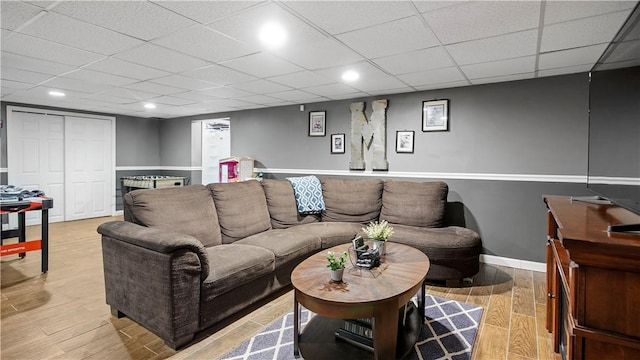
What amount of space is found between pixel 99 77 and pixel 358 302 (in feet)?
12.8

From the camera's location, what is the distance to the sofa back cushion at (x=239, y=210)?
3.14 meters

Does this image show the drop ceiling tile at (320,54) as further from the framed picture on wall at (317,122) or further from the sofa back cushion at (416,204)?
the framed picture on wall at (317,122)

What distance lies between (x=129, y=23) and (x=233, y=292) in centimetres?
209

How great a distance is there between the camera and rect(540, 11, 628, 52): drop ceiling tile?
211cm

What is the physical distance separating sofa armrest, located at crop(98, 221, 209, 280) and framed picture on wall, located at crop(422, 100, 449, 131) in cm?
330

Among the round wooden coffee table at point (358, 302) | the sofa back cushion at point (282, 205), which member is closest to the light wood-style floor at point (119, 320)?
the round wooden coffee table at point (358, 302)

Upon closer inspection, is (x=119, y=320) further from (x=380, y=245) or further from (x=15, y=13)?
(x=15, y=13)

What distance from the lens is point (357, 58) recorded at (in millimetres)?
2949

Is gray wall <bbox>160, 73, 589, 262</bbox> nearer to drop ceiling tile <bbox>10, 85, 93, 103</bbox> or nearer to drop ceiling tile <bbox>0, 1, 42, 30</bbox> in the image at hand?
drop ceiling tile <bbox>0, 1, 42, 30</bbox>

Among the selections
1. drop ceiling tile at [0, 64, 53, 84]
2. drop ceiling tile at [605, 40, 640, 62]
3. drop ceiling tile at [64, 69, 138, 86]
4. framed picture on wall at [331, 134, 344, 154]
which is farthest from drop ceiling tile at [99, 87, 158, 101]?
drop ceiling tile at [605, 40, 640, 62]

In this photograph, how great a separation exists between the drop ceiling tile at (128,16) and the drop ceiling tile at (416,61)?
5.78 feet

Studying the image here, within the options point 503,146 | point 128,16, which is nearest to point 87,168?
point 128,16

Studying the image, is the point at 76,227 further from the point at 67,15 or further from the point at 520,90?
the point at 520,90

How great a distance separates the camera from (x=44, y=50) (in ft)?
9.07
